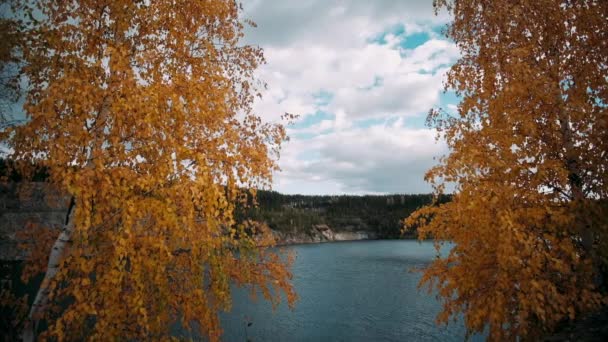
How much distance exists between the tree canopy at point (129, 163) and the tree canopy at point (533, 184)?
16.8ft

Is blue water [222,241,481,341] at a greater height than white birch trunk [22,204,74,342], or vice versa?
white birch trunk [22,204,74,342]

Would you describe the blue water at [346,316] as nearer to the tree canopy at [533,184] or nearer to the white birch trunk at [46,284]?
the tree canopy at [533,184]

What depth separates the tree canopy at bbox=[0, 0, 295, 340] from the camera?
5703mm

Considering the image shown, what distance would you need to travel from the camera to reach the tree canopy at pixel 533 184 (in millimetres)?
7520

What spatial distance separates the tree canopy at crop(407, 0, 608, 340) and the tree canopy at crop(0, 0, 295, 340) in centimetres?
513

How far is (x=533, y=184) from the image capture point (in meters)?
8.61

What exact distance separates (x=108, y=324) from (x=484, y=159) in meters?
8.37

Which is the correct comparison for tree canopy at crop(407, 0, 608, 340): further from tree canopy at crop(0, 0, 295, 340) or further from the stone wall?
the stone wall

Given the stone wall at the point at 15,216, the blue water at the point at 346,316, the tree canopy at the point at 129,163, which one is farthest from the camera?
the stone wall at the point at 15,216

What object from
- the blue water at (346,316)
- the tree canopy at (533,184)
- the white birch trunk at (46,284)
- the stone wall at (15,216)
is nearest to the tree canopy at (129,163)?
the white birch trunk at (46,284)

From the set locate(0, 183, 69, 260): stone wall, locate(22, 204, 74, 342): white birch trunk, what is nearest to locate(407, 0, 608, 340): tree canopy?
locate(22, 204, 74, 342): white birch trunk

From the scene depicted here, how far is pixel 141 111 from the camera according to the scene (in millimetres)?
5832

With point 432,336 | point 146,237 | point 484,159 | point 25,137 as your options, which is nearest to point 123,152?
Result: point 146,237

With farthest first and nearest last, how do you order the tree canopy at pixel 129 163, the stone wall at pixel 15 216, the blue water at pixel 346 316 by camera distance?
1. the stone wall at pixel 15 216
2. the blue water at pixel 346 316
3. the tree canopy at pixel 129 163
